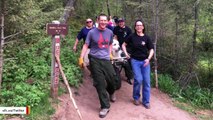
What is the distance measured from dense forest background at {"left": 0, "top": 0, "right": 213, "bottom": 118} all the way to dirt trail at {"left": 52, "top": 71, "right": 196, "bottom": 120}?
1.08 ft

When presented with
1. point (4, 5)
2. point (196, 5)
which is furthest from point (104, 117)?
point (196, 5)

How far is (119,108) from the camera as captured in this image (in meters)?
7.18

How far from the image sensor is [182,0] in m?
10.3

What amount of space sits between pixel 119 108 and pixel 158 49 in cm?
453

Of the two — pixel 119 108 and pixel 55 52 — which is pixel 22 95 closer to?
pixel 55 52

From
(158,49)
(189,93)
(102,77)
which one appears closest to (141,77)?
(102,77)

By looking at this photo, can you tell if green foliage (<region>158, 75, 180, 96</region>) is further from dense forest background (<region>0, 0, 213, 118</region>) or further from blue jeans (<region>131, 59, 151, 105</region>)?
blue jeans (<region>131, 59, 151, 105</region>)

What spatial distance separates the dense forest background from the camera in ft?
21.6

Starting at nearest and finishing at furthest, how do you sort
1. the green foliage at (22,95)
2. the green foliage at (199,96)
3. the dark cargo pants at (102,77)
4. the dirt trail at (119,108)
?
the green foliage at (22,95) → the dirt trail at (119,108) → the dark cargo pants at (102,77) → the green foliage at (199,96)

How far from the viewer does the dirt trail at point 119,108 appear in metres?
6.35

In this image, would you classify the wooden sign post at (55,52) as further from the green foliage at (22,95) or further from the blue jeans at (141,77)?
the blue jeans at (141,77)

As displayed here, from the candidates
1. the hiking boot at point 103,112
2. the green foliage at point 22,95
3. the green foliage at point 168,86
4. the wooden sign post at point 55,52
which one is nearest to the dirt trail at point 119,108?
the hiking boot at point 103,112

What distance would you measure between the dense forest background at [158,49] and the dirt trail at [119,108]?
1.08ft

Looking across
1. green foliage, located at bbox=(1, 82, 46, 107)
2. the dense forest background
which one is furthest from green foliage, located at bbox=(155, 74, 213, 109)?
green foliage, located at bbox=(1, 82, 46, 107)
